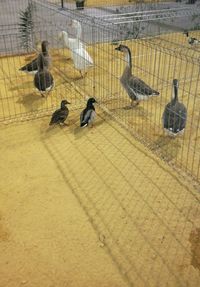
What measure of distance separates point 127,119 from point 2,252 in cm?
293

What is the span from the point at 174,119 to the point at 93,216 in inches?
69.8

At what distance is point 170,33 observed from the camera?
1034 cm

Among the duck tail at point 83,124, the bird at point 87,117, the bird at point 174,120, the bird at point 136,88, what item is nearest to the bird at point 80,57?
the bird at point 136,88

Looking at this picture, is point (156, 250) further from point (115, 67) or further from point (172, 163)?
point (115, 67)

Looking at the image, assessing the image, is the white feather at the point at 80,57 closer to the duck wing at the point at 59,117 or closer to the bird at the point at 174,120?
the duck wing at the point at 59,117

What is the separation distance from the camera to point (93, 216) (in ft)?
11.9

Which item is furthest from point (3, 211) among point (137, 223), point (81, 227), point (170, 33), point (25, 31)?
point (170, 33)

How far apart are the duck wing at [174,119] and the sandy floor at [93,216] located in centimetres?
44

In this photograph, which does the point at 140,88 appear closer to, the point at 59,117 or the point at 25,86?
the point at 59,117

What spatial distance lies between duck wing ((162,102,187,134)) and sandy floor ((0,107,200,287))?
1.46 feet

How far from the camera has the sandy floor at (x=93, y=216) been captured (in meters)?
3.02

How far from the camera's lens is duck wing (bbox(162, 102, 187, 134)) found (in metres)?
4.65

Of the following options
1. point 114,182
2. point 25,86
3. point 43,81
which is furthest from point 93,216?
point 25,86

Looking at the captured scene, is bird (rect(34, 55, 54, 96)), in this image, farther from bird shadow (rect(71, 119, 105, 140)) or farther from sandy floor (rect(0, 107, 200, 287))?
sandy floor (rect(0, 107, 200, 287))
